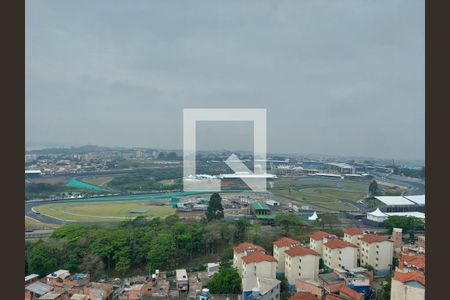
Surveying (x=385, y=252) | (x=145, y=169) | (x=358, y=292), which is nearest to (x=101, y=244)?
(x=358, y=292)

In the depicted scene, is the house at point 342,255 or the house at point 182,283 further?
the house at point 342,255

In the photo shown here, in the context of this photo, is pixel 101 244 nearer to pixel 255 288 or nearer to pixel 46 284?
pixel 46 284

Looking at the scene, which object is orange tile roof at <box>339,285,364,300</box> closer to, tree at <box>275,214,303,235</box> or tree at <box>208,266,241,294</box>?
tree at <box>208,266,241,294</box>

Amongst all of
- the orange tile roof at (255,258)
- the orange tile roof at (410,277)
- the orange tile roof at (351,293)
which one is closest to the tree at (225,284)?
the orange tile roof at (255,258)

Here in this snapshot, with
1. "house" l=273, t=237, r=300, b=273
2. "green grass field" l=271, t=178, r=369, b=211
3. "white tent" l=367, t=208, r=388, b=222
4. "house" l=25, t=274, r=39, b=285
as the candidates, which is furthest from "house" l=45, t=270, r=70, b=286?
"green grass field" l=271, t=178, r=369, b=211

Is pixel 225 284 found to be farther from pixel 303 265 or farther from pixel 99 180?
pixel 99 180

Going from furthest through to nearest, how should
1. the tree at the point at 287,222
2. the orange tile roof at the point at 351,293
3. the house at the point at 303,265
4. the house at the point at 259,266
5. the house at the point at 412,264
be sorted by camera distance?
the tree at the point at 287,222 < the house at the point at 303,265 < the house at the point at 259,266 < the house at the point at 412,264 < the orange tile roof at the point at 351,293

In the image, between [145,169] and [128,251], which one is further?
[145,169]

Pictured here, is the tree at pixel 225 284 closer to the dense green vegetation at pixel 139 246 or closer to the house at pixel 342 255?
the dense green vegetation at pixel 139 246
